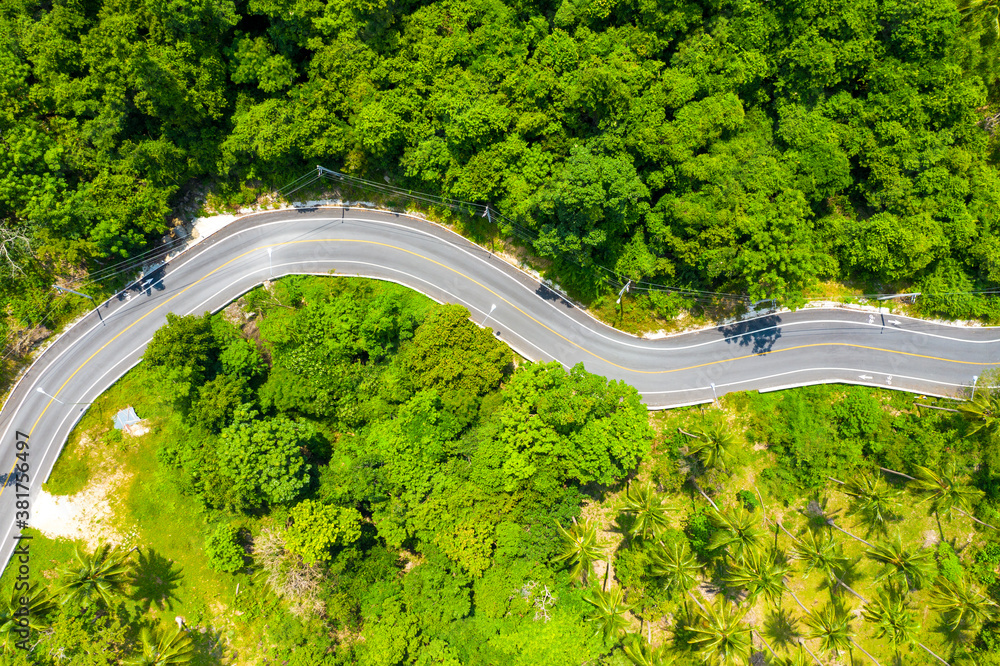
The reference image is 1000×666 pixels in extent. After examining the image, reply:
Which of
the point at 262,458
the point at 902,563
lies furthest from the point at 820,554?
the point at 262,458

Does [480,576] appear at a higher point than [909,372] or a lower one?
lower

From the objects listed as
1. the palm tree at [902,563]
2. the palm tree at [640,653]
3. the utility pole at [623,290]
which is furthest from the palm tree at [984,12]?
the palm tree at [640,653]

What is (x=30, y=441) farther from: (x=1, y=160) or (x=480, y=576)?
(x=480, y=576)

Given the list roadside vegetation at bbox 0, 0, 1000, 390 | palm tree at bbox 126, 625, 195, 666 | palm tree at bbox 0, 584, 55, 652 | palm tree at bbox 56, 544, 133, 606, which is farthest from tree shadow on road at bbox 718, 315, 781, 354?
palm tree at bbox 0, 584, 55, 652

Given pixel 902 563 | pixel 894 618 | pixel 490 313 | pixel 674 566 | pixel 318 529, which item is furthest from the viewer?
pixel 490 313

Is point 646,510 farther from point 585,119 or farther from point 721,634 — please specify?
point 585,119

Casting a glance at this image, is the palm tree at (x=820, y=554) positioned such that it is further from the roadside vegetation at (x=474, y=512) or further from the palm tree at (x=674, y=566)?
the palm tree at (x=674, y=566)

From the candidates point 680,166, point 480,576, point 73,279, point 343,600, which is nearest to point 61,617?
point 343,600

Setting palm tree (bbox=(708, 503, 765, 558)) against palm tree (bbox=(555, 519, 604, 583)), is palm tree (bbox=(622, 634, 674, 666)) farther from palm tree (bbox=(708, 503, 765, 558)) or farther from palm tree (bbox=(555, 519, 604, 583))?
palm tree (bbox=(708, 503, 765, 558))
